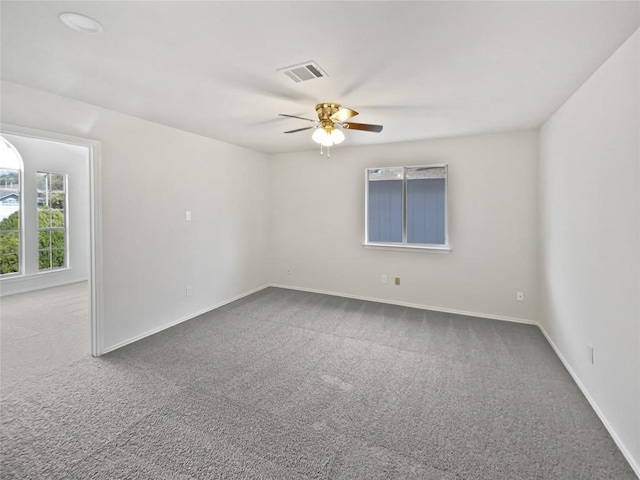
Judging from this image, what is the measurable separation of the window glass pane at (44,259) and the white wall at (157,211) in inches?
144

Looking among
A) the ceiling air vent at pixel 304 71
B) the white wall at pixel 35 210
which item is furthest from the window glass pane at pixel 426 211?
the white wall at pixel 35 210

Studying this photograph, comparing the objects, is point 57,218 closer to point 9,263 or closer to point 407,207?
point 9,263

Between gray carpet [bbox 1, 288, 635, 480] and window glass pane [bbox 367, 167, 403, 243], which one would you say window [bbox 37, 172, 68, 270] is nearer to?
gray carpet [bbox 1, 288, 635, 480]

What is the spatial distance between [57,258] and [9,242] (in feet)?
2.44

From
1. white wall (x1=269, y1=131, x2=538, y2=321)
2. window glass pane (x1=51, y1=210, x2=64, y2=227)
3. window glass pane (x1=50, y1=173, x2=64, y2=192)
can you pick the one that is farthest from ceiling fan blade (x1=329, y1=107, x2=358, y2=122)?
window glass pane (x1=51, y1=210, x2=64, y2=227)

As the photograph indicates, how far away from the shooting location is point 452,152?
425 cm

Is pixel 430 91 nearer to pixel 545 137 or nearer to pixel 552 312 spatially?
pixel 545 137

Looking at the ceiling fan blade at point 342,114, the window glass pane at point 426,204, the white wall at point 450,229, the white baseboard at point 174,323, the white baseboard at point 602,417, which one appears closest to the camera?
the white baseboard at point 602,417

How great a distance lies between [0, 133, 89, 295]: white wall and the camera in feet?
17.6

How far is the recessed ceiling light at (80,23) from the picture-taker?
5.28ft

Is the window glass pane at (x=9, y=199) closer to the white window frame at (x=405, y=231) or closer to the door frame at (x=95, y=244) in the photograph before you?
the door frame at (x=95, y=244)

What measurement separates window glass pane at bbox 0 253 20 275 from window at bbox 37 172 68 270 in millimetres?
303

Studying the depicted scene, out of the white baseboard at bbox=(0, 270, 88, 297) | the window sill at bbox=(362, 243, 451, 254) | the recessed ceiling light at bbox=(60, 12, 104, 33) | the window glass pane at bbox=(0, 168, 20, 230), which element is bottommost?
the white baseboard at bbox=(0, 270, 88, 297)

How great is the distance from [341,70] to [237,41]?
2.38 ft
